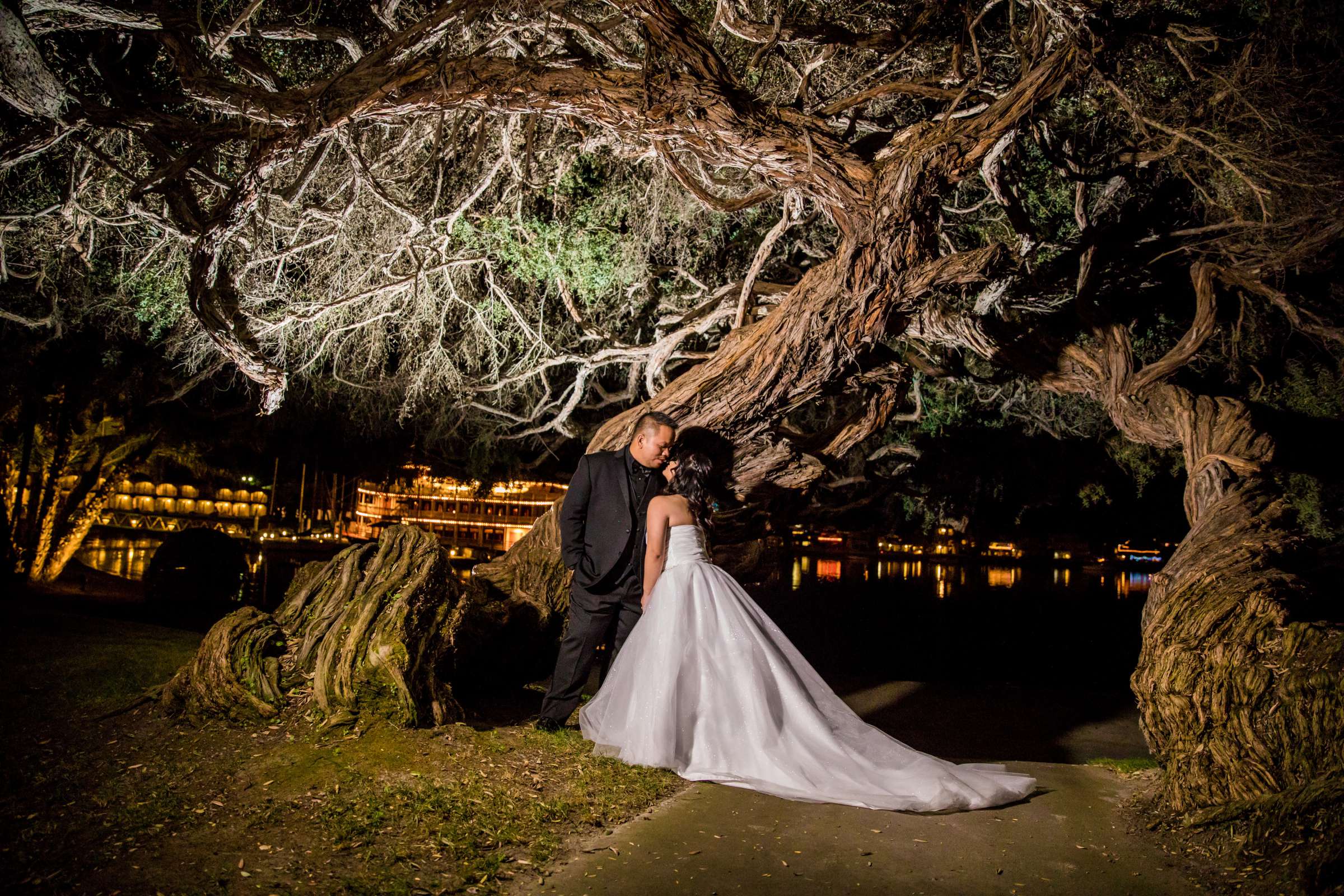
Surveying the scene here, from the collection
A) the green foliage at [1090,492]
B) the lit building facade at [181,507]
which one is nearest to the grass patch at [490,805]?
the green foliage at [1090,492]

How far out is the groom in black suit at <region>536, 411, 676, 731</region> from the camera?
229 inches

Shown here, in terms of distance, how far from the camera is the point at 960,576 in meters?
49.3

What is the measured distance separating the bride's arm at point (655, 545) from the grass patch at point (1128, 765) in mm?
3333

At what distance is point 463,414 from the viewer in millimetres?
13914

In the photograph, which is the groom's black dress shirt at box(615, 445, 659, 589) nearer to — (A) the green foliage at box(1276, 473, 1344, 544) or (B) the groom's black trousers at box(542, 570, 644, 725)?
(B) the groom's black trousers at box(542, 570, 644, 725)

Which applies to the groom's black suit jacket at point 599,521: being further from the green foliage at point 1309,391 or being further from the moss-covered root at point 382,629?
the green foliage at point 1309,391

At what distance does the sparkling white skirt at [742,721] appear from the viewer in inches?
182

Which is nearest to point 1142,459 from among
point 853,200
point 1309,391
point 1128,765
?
point 1309,391

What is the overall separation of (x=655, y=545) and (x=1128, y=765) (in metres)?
3.60

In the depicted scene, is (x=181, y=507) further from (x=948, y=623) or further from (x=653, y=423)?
(x=653, y=423)

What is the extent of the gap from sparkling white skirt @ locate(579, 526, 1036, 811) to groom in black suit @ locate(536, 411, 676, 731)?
0.44 metres

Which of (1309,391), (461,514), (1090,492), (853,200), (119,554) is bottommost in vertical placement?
(119,554)

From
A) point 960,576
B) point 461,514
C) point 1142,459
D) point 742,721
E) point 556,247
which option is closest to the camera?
point 742,721

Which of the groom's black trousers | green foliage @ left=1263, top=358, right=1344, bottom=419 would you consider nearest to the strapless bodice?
the groom's black trousers
